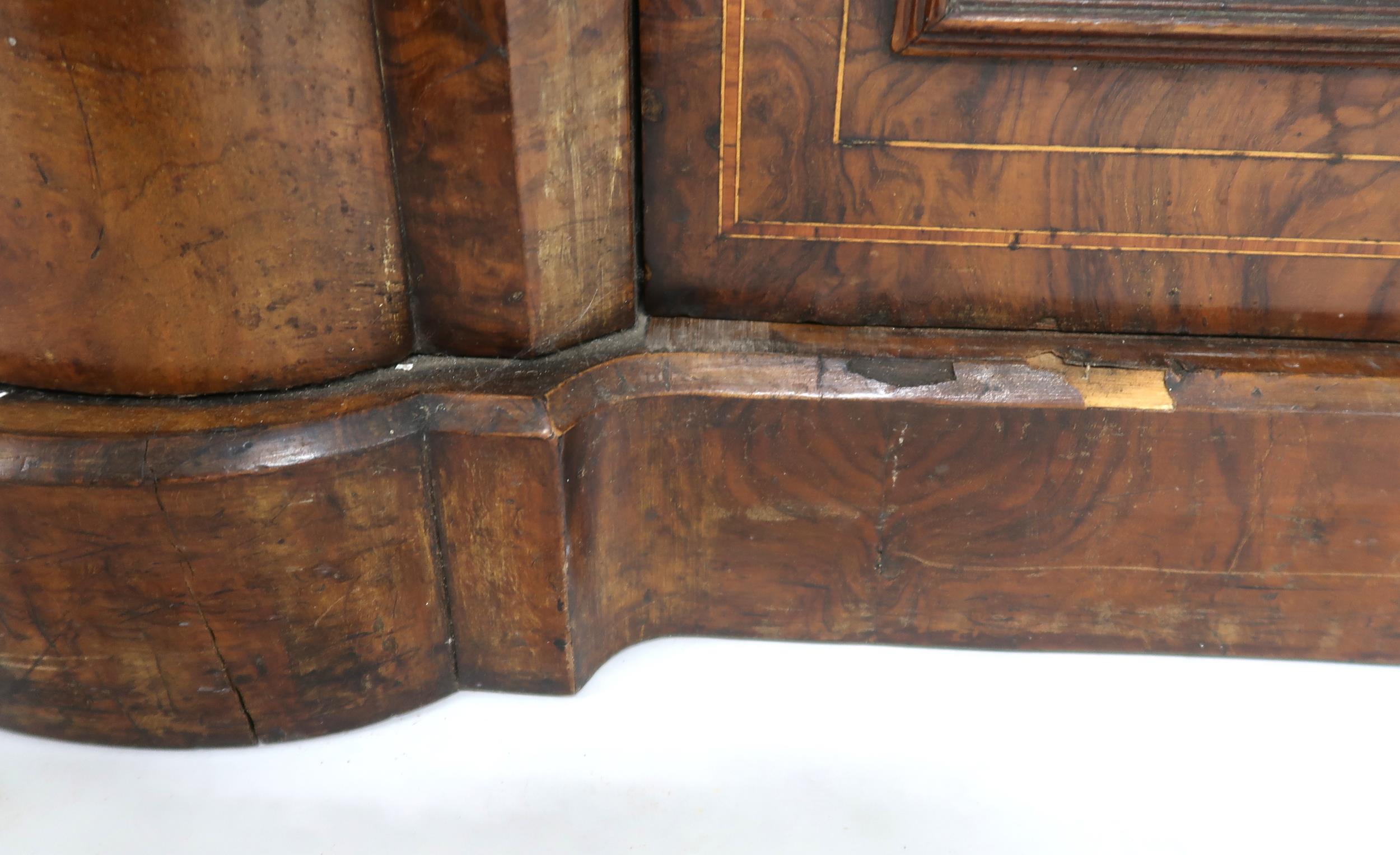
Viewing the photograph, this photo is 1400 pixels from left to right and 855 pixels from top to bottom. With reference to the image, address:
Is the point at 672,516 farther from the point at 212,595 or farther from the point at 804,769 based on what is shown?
the point at 212,595

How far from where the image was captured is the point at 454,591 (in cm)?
96

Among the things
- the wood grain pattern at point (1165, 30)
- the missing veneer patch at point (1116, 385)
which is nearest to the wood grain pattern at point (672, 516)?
the missing veneer patch at point (1116, 385)

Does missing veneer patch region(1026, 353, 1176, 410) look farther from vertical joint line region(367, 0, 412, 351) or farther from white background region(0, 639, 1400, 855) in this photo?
vertical joint line region(367, 0, 412, 351)

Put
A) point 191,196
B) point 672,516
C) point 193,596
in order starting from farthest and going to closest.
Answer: point 672,516 < point 193,596 < point 191,196

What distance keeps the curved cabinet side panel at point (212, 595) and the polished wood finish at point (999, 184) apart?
0.37 meters

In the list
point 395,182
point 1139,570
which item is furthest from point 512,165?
A: point 1139,570

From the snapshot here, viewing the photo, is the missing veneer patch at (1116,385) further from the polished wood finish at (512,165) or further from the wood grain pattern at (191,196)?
the wood grain pattern at (191,196)

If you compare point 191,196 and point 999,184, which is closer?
point 191,196

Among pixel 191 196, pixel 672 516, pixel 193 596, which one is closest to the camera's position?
pixel 191 196

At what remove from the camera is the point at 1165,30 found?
2.79ft

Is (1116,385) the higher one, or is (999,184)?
(999,184)

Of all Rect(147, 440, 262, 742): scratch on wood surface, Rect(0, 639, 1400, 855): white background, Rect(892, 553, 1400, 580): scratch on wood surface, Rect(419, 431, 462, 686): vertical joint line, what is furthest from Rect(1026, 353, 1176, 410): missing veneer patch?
Rect(147, 440, 262, 742): scratch on wood surface

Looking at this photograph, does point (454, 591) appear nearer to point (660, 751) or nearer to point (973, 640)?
point (660, 751)

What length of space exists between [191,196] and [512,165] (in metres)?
0.25
